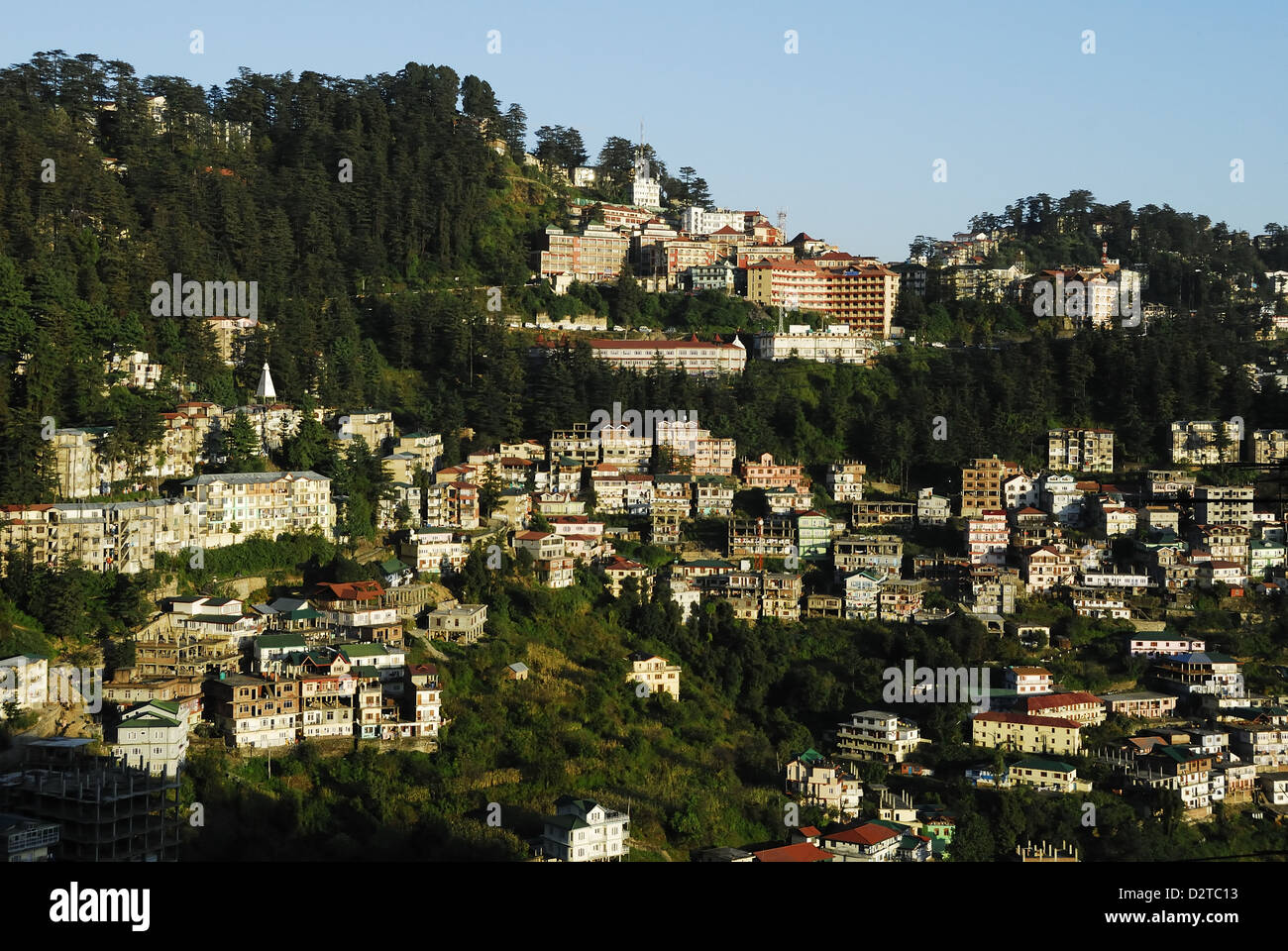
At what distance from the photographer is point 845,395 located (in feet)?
115

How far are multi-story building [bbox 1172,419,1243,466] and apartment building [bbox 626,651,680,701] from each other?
16.6 metres

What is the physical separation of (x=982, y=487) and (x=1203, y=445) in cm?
696

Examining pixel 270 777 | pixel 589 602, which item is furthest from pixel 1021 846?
pixel 270 777

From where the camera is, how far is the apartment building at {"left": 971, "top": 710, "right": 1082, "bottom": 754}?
22.7 m

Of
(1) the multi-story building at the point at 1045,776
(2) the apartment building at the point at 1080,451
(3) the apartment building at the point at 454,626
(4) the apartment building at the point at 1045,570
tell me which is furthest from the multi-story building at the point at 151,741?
(2) the apartment building at the point at 1080,451

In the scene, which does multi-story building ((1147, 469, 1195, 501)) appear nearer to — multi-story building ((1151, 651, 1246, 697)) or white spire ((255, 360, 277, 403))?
multi-story building ((1151, 651, 1246, 697))

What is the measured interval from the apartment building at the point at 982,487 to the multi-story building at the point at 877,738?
8.66 m

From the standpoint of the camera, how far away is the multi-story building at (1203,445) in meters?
34.4

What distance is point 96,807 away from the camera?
15.1m

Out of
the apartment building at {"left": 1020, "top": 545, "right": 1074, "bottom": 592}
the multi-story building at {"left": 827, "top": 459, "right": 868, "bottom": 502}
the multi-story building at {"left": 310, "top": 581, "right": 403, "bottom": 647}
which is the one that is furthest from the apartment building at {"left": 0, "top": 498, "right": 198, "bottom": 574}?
the apartment building at {"left": 1020, "top": 545, "right": 1074, "bottom": 592}

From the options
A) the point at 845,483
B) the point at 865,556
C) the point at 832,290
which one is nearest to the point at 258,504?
the point at 865,556

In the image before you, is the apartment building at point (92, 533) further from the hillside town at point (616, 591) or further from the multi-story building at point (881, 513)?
the multi-story building at point (881, 513)
